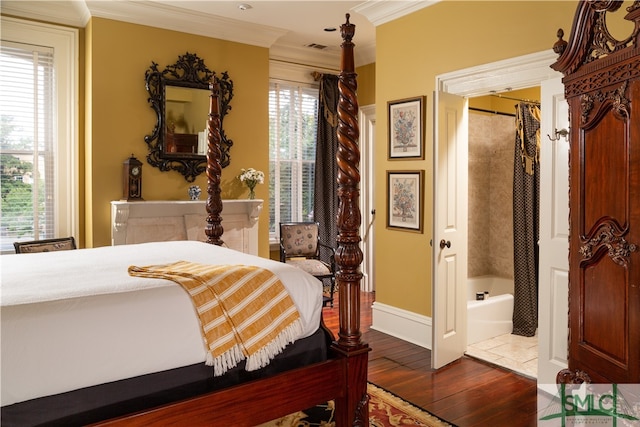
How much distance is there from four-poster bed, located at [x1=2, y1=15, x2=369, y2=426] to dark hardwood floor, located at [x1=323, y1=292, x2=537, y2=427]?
80 centimetres

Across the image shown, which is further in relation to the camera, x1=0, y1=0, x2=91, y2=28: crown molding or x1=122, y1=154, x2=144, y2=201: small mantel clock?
x1=122, y1=154, x2=144, y2=201: small mantel clock

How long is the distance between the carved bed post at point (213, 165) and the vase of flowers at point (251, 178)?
52.9 inches

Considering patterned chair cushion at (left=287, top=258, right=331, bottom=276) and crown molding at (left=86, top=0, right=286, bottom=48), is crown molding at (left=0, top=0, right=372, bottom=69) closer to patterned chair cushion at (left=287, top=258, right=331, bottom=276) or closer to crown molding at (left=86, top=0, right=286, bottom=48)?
crown molding at (left=86, top=0, right=286, bottom=48)

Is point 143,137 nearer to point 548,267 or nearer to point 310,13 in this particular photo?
point 310,13

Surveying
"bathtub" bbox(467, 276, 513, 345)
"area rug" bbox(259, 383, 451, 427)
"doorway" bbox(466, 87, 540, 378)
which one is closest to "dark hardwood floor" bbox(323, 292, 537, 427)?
"area rug" bbox(259, 383, 451, 427)

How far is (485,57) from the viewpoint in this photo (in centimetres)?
360

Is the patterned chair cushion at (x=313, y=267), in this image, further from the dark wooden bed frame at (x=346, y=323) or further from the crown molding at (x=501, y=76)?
the dark wooden bed frame at (x=346, y=323)

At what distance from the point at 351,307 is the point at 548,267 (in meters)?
1.37

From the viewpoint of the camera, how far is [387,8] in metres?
4.33

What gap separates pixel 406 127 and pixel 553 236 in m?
1.72

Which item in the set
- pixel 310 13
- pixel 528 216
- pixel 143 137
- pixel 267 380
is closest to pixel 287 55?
pixel 310 13


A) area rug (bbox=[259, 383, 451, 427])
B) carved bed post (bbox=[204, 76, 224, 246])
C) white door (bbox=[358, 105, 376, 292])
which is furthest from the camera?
white door (bbox=[358, 105, 376, 292])

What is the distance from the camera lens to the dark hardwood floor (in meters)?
2.89

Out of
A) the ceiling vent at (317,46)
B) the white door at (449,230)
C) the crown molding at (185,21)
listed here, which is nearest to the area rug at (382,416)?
the white door at (449,230)
